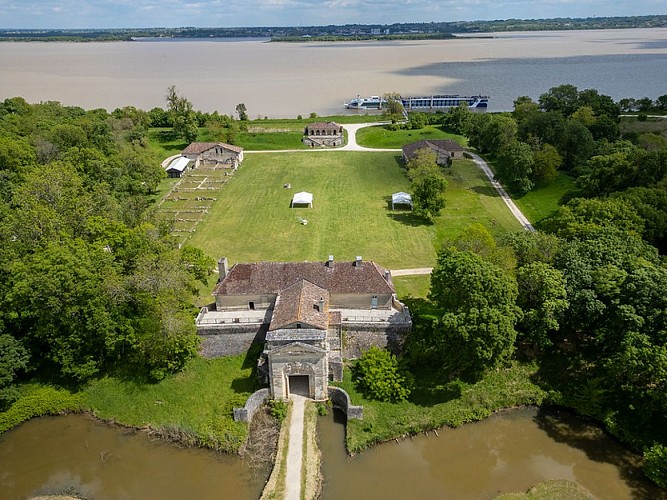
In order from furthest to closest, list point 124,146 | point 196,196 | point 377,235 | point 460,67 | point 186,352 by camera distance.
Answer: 1. point 460,67
2. point 124,146
3. point 196,196
4. point 377,235
5. point 186,352

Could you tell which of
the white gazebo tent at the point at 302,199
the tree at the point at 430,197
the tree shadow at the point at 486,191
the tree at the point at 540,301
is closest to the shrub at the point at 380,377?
the tree at the point at 540,301

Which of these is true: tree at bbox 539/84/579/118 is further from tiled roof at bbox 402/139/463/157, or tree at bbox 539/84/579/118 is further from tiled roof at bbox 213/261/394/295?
tiled roof at bbox 213/261/394/295

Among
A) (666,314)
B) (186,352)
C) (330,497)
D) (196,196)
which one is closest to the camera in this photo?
(330,497)

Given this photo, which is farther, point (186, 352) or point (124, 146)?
point (124, 146)

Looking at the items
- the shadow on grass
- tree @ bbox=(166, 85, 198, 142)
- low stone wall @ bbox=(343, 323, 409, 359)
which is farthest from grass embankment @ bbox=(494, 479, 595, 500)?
tree @ bbox=(166, 85, 198, 142)

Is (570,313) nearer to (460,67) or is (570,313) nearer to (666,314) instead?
(666,314)

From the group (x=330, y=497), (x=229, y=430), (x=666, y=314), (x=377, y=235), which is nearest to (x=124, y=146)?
(x=377, y=235)

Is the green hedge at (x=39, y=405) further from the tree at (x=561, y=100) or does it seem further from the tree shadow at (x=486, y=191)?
the tree at (x=561, y=100)

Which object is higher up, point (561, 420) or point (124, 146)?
point (124, 146)
